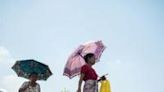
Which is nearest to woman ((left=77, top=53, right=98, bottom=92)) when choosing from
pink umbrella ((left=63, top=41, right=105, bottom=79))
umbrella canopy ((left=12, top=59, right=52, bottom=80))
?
pink umbrella ((left=63, top=41, right=105, bottom=79))

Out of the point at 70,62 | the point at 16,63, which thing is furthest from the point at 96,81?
the point at 16,63

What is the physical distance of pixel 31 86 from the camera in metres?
10.7

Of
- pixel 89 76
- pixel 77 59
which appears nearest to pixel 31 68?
pixel 77 59

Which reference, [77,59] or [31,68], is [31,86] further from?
[77,59]

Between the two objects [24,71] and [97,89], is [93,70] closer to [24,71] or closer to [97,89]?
[97,89]

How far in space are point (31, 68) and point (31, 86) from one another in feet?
2.86

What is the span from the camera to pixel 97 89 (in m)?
10.6

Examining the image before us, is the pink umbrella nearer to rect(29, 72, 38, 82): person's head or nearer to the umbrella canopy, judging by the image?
the umbrella canopy

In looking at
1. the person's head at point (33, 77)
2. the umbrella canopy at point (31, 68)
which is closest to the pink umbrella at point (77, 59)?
the umbrella canopy at point (31, 68)

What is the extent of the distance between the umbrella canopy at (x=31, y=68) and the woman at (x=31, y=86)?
602mm

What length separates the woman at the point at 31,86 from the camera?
10664 millimetres

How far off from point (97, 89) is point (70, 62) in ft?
4.94

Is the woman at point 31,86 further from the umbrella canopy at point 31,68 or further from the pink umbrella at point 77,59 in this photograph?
the pink umbrella at point 77,59

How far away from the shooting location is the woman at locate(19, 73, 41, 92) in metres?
10.7
